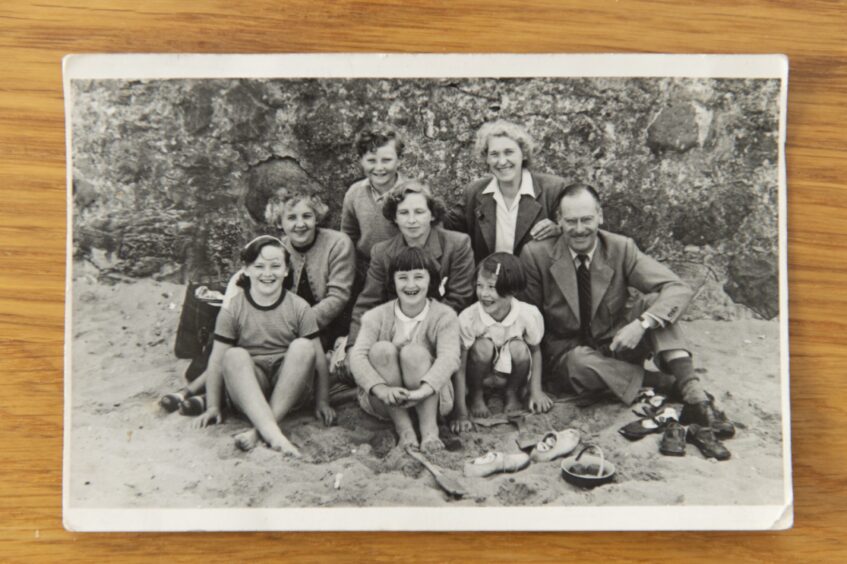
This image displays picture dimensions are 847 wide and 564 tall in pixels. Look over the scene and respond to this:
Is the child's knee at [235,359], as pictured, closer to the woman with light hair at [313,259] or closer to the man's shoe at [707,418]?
the woman with light hair at [313,259]

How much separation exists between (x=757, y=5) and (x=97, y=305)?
84 centimetres

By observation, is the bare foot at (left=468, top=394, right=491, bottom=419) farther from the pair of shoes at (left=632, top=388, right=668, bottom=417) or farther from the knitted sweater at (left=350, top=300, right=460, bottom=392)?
the pair of shoes at (left=632, top=388, right=668, bottom=417)

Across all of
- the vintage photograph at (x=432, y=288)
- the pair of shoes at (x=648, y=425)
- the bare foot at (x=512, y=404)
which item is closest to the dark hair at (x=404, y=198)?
the vintage photograph at (x=432, y=288)

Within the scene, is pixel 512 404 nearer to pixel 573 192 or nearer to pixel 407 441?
pixel 407 441

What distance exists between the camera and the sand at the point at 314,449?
811mm

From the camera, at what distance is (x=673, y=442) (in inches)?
32.5

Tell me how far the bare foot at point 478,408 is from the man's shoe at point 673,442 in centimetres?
20

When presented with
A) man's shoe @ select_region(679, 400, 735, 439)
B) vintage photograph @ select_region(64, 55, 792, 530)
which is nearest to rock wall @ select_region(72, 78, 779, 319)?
vintage photograph @ select_region(64, 55, 792, 530)

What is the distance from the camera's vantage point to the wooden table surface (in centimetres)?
81

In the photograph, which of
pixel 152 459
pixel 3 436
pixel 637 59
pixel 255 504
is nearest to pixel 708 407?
pixel 637 59

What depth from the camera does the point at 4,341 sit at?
81cm

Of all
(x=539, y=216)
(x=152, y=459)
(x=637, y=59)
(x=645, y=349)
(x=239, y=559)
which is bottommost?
(x=239, y=559)

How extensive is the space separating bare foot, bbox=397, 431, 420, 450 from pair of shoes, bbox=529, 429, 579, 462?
133mm

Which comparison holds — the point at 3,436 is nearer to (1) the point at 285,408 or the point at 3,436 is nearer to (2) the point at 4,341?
(2) the point at 4,341
